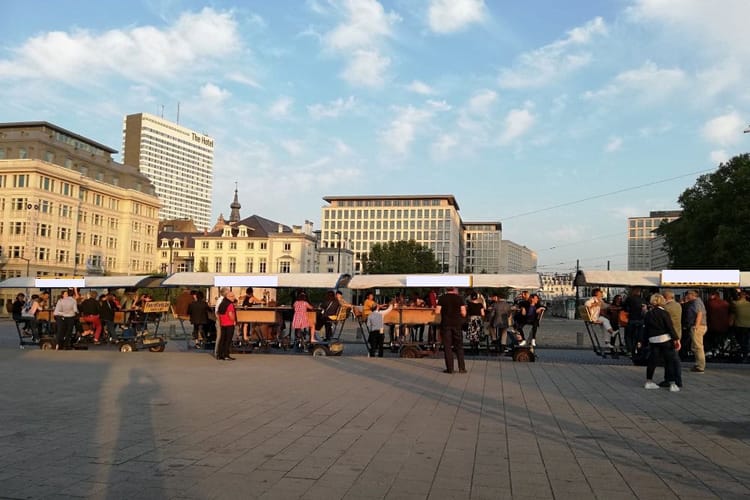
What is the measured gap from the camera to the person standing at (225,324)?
647 inches

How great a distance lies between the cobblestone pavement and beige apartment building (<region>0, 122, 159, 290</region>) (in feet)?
243

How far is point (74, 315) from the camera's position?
19.2 meters

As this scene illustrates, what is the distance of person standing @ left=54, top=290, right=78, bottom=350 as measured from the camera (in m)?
18.8

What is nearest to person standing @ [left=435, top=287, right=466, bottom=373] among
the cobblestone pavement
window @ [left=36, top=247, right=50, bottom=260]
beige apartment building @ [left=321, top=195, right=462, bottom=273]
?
the cobblestone pavement

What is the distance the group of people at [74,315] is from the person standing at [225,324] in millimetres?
4862

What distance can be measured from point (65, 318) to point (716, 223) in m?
55.6

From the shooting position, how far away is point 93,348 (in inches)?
813

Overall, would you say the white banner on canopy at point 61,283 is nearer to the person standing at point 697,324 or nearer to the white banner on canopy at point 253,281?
the white banner on canopy at point 253,281

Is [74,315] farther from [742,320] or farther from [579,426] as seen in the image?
[742,320]

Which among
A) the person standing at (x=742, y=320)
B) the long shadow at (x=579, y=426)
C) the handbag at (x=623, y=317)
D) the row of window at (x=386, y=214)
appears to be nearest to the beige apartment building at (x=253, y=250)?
the row of window at (x=386, y=214)

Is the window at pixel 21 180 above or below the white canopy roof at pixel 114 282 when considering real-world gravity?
above

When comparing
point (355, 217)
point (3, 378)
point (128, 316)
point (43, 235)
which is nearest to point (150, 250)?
point (43, 235)

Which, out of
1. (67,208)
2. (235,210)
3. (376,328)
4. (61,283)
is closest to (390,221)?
(235,210)

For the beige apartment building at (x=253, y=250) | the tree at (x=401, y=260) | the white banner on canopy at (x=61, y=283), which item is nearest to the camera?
the white banner on canopy at (x=61, y=283)
